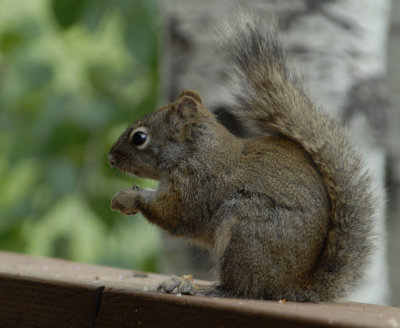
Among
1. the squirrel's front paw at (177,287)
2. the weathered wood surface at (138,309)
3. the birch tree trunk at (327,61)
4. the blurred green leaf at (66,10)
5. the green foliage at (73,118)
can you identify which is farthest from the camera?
the green foliage at (73,118)

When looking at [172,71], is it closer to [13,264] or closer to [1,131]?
[13,264]

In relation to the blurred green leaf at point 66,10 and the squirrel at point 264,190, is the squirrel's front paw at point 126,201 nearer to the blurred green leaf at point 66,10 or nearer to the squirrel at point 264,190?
the squirrel at point 264,190

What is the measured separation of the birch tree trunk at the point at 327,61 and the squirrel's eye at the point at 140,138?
32 cm

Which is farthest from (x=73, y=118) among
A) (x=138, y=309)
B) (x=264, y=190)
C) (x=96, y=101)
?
(x=138, y=309)

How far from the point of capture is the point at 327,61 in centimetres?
188

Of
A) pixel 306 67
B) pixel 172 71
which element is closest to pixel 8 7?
pixel 172 71

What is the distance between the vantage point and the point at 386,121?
194 cm

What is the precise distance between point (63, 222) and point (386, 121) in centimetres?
112

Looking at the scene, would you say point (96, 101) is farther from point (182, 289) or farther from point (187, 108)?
point (182, 289)

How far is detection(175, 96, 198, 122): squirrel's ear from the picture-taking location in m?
1.58

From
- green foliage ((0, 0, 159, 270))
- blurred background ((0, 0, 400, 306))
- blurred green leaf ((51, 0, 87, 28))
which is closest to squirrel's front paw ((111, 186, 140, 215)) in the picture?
blurred background ((0, 0, 400, 306))

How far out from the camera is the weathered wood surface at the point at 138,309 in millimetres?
955

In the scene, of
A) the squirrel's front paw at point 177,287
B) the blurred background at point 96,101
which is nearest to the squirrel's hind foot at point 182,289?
the squirrel's front paw at point 177,287

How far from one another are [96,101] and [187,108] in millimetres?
850
